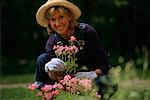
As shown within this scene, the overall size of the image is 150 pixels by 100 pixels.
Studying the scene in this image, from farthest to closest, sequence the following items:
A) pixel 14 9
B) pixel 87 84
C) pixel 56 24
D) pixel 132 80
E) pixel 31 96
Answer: pixel 14 9
pixel 132 80
pixel 31 96
pixel 56 24
pixel 87 84

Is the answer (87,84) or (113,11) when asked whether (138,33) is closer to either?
(113,11)

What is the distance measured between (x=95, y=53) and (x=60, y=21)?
46 centimetres

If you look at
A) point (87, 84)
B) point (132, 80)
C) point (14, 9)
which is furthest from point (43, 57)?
point (14, 9)

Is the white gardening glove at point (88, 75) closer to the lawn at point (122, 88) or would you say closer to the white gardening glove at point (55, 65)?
the white gardening glove at point (55, 65)

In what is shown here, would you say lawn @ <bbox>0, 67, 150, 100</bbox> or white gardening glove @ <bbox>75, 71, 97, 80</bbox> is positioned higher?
white gardening glove @ <bbox>75, 71, 97, 80</bbox>

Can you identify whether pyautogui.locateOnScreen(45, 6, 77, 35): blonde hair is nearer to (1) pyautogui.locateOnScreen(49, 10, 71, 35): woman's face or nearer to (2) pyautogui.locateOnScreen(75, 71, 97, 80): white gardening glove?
(1) pyautogui.locateOnScreen(49, 10, 71, 35): woman's face

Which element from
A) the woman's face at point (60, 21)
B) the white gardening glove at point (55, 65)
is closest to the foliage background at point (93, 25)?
the woman's face at point (60, 21)

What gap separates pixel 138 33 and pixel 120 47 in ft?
2.03

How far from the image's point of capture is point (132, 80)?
33.6 ft

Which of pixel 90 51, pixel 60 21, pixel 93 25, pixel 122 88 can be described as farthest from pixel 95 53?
pixel 93 25

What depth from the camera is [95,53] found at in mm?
5695

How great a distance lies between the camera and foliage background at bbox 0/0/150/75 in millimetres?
16250

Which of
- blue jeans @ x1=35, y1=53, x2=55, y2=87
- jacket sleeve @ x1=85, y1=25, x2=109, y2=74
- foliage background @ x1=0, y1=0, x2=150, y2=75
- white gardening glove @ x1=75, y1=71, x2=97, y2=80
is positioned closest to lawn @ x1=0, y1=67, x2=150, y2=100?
jacket sleeve @ x1=85, y1=25, x2=109, y2=74

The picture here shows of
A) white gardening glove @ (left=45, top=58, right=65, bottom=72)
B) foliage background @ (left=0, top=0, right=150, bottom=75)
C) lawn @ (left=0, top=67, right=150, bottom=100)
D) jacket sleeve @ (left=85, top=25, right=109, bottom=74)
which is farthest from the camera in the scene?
foliage background @ (left=0, top=0, right=150, bottom=75)
